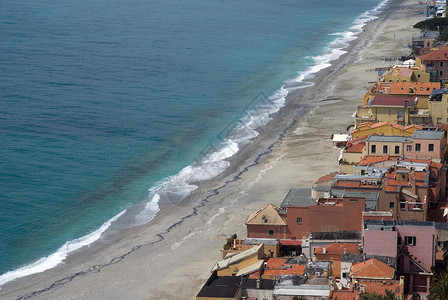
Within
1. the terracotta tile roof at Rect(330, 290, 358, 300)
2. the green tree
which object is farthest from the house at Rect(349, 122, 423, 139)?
the green tree

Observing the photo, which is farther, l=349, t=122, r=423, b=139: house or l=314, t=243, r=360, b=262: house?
l=349, t=122, r=423, b=139: house

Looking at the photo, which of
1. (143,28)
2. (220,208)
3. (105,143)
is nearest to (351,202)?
(220,208)

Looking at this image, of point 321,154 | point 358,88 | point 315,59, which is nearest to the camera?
point 321,154

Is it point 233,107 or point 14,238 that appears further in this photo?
point 233,107

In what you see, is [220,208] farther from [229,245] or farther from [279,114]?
[279,114]

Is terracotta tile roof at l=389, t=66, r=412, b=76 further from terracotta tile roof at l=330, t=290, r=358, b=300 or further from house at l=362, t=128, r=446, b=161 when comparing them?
terracotta tile roof at l=330, t=290, r=358, b=300
